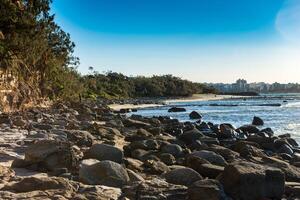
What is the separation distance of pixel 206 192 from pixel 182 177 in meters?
1.57

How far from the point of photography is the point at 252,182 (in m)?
8.69

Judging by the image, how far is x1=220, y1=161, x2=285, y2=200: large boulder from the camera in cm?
862

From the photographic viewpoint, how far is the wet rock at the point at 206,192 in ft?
26.6

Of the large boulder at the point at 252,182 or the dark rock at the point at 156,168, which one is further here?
the dark rock at the point at 156,168

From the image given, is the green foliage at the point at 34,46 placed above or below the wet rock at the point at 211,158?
above

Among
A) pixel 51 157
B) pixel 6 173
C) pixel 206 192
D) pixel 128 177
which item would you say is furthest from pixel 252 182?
pixel 6 173

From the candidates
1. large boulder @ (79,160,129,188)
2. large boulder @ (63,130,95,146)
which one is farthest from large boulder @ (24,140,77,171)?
large boulder @ (63,130,95,146)

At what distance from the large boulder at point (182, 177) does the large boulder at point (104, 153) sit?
203 centimetres

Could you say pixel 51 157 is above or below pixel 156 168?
above

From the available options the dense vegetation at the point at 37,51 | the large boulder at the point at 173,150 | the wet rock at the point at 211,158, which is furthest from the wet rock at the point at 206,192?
the dense vegetation at the point at 37,51

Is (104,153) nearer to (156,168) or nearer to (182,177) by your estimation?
(156,168)

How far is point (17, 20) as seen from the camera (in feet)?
86.7

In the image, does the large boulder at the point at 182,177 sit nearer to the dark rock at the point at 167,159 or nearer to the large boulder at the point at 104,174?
the large boulder at the point at 104,174

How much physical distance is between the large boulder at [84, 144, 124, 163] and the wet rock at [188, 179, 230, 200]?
11.6 feet
